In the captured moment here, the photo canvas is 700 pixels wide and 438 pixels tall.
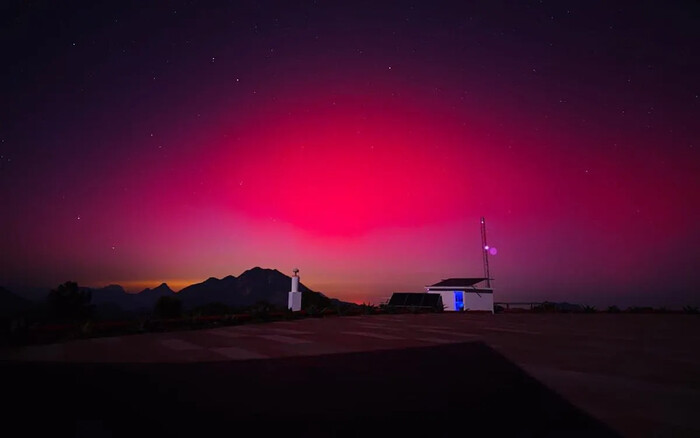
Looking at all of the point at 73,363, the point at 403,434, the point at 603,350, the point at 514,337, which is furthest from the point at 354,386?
the point at 514,337

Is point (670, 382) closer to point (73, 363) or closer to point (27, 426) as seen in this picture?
point (27, 426)

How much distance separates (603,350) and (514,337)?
10.4ft

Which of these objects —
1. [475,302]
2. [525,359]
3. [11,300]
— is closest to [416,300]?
[475,302]

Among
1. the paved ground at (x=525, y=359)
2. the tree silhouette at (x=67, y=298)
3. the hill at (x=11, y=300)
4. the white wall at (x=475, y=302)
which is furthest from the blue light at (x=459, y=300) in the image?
the hill at (x=11, y=300)

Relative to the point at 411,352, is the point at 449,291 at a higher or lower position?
higher

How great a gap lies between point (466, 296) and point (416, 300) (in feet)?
15.0

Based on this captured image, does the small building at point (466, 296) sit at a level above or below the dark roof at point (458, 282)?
below

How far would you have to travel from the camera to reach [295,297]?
958 inches

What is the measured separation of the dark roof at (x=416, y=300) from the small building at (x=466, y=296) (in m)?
1.12

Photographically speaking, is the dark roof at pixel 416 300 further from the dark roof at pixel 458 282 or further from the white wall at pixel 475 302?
the dark roof at pixel 458 282

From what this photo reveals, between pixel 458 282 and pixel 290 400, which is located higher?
pixel 458 282

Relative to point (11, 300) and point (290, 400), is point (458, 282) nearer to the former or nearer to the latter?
point (290, 400)

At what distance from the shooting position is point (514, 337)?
12789 mm

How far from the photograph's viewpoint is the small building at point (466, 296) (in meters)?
33.6
